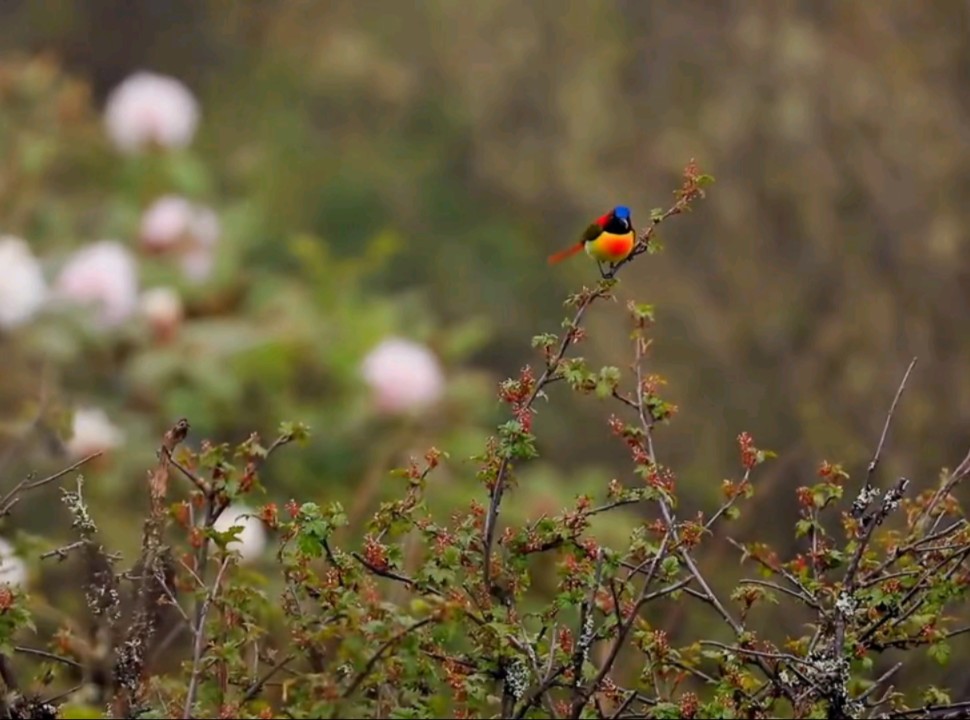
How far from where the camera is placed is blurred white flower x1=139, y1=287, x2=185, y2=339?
3385 mm

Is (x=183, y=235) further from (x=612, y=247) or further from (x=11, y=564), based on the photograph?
(x=612, y=247)

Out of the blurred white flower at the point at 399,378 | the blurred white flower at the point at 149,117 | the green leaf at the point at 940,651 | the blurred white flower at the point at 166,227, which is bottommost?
the green leaf at the point at 940,651

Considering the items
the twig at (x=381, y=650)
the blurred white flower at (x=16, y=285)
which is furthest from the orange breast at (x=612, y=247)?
the blurred white flower at (x=16, y=285)

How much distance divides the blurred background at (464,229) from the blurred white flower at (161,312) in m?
0.01

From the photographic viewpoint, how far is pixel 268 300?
3.82 m

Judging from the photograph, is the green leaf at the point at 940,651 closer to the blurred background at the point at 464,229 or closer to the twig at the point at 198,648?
the twig at the point at 198,648

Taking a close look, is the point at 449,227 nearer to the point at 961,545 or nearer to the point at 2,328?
the point at 2,328

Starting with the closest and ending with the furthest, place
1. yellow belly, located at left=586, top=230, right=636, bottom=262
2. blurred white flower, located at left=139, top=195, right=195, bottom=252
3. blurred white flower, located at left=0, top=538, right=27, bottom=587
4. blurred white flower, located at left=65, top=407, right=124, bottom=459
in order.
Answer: blurred white flower, located at left=0, top=538, right=27, bottom=587 → yellow belly, located at left=586, top=230, right=636, bottom=262 → blurred white flower, located at left=65, top=407, right=124, bottom=459 → blurred white flower, located at left=139, top=195, right=195, bottom=252

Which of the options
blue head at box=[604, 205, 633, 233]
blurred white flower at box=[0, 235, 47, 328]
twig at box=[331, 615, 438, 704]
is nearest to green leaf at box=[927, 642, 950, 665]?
twig at box=[331, 615, 438, 704]

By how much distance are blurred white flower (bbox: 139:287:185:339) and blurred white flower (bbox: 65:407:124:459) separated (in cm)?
33

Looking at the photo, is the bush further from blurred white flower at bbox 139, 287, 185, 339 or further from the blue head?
blurred white flower at bbox 139, 287, 185, 339

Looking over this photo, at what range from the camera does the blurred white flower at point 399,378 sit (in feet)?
11.3

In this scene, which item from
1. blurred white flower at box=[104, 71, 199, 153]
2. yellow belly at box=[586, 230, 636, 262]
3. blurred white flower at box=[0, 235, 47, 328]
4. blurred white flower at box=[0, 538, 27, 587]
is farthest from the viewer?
blurred white flower at box=[104, 71, 199, 153]

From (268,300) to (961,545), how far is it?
8.82 feet
